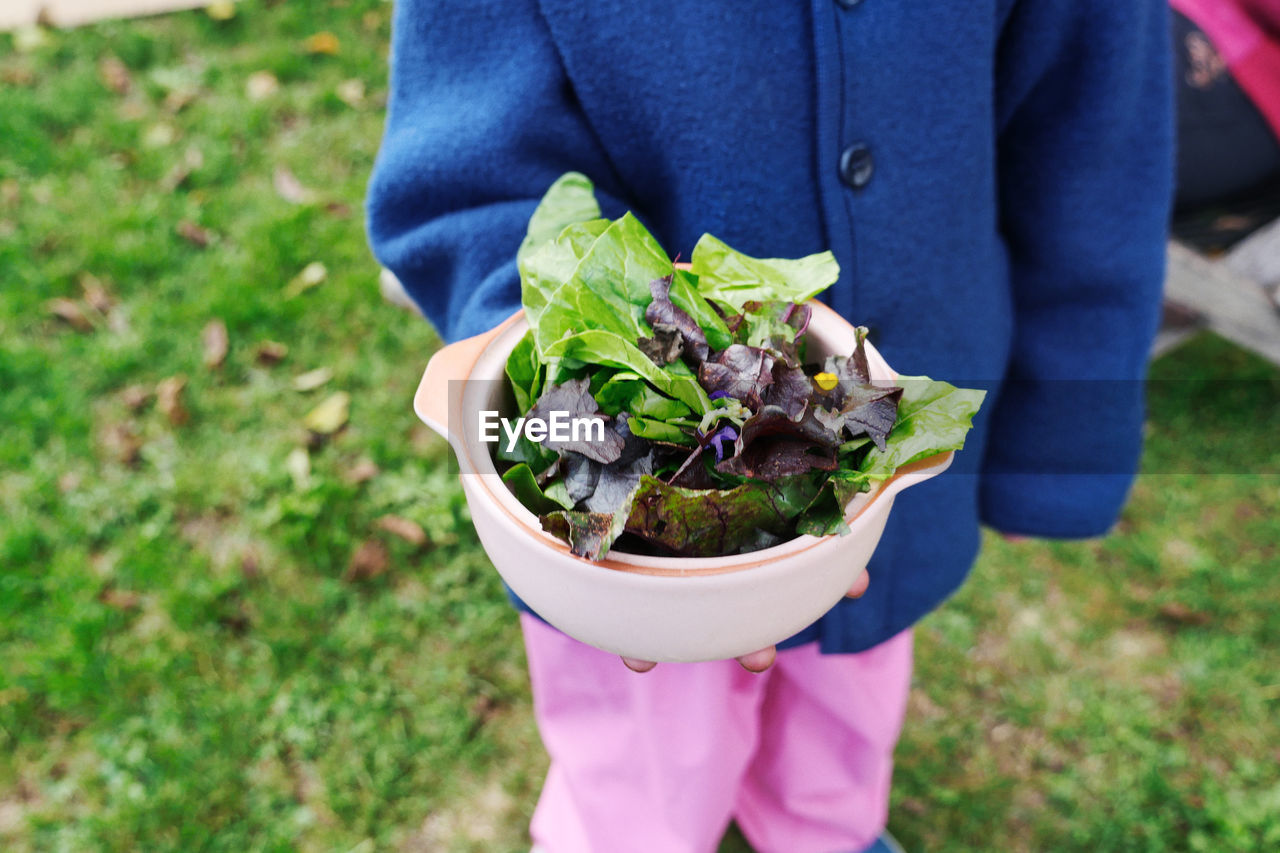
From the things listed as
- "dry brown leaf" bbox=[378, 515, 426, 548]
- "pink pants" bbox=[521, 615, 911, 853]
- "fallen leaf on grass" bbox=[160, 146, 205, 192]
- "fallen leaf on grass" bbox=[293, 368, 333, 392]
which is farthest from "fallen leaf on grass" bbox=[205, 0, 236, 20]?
"pink pants" bbox=[521, 615, 911, 853]

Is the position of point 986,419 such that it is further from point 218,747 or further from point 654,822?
point 218,747

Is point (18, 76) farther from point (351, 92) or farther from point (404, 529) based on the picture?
point (404, 529)

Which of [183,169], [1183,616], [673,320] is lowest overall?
[1183,616]

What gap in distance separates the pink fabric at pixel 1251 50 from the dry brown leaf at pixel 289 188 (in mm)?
2503

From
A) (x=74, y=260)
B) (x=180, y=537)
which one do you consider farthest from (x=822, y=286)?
(x=74, y=260)

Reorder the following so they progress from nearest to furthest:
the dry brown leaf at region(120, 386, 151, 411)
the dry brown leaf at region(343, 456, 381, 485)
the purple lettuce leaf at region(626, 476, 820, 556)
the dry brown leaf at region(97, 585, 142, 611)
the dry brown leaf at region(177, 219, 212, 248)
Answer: the purple lettuce leaf at region(626, 476, 820, 556)
the dry brown leaf at region(97, 585, 142, 611)
the dry brown leaf at region(343, 456, 381, 485)
the dry brown leaf at region(120, 386, 151, 411)
the dry brown leaf at region(177, 219, 212, 248)

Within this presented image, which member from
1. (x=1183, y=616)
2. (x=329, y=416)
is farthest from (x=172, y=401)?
(x=1183, y=616)

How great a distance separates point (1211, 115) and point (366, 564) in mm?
2238

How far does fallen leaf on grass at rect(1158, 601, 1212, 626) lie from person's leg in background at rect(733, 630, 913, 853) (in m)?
0.94

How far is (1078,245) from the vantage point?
1.28 m

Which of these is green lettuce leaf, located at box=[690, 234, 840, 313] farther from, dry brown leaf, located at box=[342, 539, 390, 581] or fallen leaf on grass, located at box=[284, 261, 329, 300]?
fallen leaf on grass, located at box=[284, 261, 329, 300]

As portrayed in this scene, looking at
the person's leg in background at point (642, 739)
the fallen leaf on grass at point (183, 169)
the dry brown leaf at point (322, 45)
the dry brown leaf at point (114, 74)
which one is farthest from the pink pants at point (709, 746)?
the dry brown leaf at point (114, 74)

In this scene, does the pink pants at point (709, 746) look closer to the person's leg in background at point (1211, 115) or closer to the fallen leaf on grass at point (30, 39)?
the person's leg in background at point (1211, 115)

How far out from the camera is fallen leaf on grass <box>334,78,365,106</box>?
3.17m
